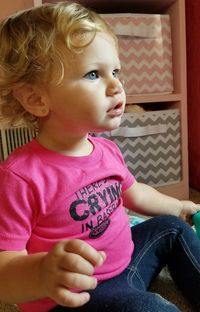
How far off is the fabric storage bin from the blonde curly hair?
0.47 meters

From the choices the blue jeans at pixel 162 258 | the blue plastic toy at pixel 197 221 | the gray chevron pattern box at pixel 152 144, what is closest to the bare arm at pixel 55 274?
the blue jeans at pixel 162 258

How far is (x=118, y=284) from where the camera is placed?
0.53 metres

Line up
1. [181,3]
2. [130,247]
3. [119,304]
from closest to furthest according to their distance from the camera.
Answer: [119,304]
[130,247]
[181,3]

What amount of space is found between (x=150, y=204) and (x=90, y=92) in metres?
0.29

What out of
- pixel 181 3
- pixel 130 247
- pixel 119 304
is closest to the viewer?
pixel 119 304

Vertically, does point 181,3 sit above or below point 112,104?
above

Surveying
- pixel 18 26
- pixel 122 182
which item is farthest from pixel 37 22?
pixel 122 182

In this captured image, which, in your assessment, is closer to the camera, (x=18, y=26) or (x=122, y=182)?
(x=18, y=26)

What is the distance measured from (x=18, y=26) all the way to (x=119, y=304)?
15.5 inches

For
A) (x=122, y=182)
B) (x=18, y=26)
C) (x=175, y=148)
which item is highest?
(x=18, y=26)

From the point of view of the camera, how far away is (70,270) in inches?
14.3

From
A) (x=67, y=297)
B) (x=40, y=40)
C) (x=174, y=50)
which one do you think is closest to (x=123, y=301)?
(x=67, y=297)

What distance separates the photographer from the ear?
537 mm

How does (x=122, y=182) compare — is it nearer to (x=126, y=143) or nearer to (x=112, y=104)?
(x=112, y=104)
